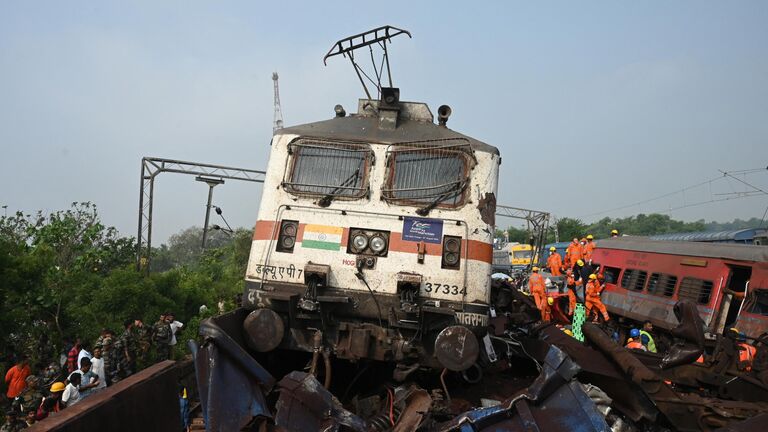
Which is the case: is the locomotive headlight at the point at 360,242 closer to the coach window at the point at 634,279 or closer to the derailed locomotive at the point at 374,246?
the derailed locomotive at the point at 374,246

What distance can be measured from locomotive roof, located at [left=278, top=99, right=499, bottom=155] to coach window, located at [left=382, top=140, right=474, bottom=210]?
9cm

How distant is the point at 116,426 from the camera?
11.2ft

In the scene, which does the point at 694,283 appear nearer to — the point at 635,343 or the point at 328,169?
the point at 635,343

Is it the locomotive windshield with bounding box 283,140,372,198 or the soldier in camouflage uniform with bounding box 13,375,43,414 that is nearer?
the locomotive windshield with bounding box 283,140,372,198

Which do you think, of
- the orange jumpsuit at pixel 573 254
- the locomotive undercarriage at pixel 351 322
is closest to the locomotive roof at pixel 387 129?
the locomotive undercarriage at pixel 351 322

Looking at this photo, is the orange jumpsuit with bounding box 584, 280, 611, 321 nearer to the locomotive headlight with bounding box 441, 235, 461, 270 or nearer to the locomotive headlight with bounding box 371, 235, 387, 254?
the locomotive headlight with bounding box 441, 235, 461, 270

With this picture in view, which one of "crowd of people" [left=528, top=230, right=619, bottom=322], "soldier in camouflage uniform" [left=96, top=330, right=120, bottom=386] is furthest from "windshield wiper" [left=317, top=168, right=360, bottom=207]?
"crowd of people" [left=528, top=230, right=619, bottom=322]

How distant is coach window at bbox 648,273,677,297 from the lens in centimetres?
1443

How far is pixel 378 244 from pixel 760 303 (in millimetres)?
10317

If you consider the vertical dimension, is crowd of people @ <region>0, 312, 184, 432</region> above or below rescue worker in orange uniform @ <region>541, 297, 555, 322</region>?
below

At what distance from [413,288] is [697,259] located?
37.2 ft

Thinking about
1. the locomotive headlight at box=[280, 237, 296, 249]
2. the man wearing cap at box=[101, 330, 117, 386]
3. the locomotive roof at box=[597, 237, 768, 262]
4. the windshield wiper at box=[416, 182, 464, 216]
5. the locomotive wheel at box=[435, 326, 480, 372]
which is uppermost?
the windshield wiper at box=[416, 182, 464, 216]

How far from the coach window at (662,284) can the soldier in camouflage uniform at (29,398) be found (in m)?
13.9

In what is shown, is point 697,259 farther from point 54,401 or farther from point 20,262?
point 20,262
